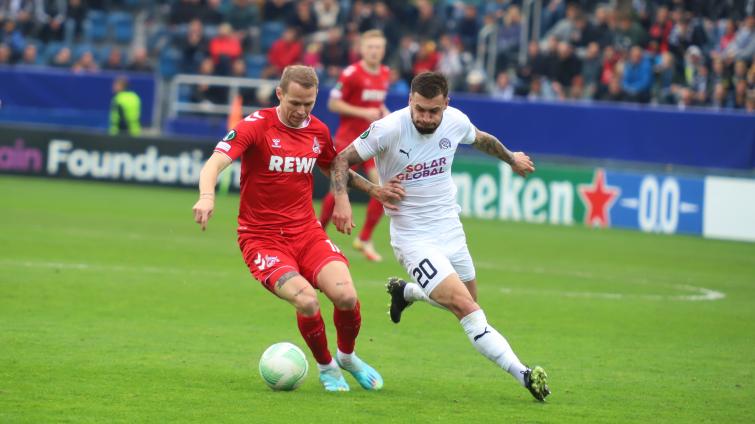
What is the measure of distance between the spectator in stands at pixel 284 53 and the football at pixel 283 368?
1996cm

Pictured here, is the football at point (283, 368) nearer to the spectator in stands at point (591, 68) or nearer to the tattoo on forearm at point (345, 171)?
the tattoo on forearm at point (345, 171)

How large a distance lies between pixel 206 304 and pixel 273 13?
1917cm

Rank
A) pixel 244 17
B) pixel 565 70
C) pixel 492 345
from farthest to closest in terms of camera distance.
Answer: pixel 244 17, pixel 565 70, pixel 492 345

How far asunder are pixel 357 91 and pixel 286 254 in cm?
772

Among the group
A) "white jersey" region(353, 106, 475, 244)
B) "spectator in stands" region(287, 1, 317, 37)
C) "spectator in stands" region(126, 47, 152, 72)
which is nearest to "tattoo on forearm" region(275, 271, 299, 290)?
"white jersey" region(353, 106, 475, 244)

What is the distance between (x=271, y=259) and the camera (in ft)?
26.9

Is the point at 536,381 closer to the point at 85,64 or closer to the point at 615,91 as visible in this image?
the point at 615,91

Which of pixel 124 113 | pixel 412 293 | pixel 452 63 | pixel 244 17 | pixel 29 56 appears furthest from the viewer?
pixel 29 56

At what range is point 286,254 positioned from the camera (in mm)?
8305

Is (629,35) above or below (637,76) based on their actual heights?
above

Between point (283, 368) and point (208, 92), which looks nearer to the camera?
point (283, 368)

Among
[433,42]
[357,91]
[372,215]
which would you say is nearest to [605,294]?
[372,215]

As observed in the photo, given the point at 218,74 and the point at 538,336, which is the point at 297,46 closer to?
the point at 218,74

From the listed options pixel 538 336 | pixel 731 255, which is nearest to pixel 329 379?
pixel 538 336
